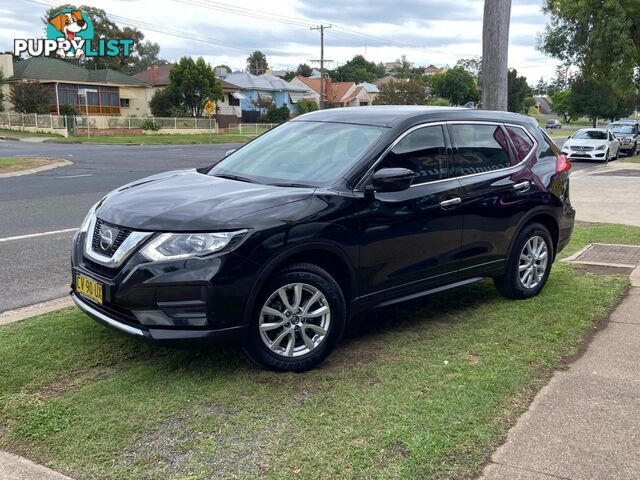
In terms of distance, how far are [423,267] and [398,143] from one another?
96 centimetres

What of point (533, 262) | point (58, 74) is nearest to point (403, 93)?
point (58, 74)

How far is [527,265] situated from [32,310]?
4357 millimetres

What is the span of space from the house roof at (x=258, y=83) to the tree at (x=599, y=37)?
4285cm

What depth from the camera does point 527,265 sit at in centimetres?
588

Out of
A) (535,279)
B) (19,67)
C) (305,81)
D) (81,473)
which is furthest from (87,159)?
(305,81)

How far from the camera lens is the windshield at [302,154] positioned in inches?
183

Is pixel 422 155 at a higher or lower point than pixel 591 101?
lower

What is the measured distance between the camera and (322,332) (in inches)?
166

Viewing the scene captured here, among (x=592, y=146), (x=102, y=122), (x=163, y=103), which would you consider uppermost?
(x=163, y=103)

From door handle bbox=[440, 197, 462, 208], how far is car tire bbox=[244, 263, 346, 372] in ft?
3.97

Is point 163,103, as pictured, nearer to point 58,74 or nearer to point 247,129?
point 247,129

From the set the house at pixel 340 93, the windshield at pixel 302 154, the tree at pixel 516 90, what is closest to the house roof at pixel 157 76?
the house at pixel 340 93

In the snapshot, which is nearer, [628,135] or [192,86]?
[628,135]

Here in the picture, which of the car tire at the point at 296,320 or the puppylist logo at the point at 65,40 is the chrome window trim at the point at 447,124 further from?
the puppylist logo at the point at 65,40
